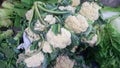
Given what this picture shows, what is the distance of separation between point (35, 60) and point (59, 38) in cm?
15

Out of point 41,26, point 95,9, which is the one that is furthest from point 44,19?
point 95,9

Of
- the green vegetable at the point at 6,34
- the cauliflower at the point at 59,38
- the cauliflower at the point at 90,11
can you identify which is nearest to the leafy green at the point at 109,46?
the cauliflower at the point at 90,11

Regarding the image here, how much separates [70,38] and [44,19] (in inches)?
5.9

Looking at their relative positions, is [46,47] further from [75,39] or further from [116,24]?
[116,24]

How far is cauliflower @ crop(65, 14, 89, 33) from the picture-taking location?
1428mm

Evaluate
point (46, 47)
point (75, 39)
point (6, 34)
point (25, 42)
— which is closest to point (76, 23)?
point (75, 39)

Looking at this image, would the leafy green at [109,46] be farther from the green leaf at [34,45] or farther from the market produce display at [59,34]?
the green leaf at [34,45]

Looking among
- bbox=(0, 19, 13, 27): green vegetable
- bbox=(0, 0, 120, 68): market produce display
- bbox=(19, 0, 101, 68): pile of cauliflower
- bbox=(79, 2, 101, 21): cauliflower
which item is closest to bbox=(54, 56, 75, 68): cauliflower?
bbox=(0, 0, 120, 68): market produce display

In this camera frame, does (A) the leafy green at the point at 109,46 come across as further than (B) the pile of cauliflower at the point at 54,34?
Yes

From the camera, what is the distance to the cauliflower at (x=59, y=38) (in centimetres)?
141

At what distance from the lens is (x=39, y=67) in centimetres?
149

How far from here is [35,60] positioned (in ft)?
4.72

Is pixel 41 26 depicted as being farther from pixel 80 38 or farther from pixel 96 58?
pixel 96 58

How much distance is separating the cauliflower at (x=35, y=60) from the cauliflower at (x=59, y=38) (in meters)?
0.08
